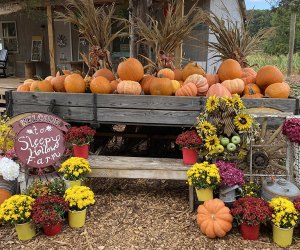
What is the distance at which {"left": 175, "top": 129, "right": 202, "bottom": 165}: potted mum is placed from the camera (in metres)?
3.26

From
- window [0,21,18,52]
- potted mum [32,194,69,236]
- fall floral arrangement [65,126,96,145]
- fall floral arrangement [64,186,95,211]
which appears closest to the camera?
potted mum [32,194,69,236]

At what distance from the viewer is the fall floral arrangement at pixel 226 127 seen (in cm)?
309

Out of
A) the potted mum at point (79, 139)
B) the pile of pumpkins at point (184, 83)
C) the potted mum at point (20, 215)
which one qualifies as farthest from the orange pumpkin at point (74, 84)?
the potted mum at point (20, 215)

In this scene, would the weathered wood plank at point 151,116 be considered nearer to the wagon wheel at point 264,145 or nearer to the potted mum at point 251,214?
the wagon wheel at point 264,145

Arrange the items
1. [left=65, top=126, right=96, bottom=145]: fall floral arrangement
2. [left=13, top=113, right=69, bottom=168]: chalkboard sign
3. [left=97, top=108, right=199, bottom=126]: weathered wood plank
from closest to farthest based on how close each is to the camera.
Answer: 1. [left=13, top=113, right=69, bottom=168]: chalkboard sign
2. [left=65, top=126, right=96, bottom=145]: fall floral arrangement
3. [left=97, top=108, right=199, bottom=126]: weathered wood plank

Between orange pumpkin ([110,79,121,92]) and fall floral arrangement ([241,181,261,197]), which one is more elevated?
orange pumpkin ([110,79,121,92])

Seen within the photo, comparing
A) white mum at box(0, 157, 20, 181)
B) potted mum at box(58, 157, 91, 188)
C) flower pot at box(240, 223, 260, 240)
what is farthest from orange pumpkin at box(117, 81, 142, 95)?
flower pot at box(240, 223, 260, 240)

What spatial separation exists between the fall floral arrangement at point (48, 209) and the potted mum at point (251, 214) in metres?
1.45

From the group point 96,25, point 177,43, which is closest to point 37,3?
point 96,25

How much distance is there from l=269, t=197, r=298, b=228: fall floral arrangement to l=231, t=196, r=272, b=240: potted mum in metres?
0.05

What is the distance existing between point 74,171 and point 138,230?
821 millimetres

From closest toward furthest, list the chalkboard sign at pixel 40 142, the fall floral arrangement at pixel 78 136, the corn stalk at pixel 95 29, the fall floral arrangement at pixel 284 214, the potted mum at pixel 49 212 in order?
the fall floral arrangement at pixel 284 214, the potted mum at pixel 49 212, the chalkboard sign at pixel 40 142, the fall floral arrangement at pixel 78 136, the corn stalk at pixel 95 29

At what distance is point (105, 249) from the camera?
2.68m

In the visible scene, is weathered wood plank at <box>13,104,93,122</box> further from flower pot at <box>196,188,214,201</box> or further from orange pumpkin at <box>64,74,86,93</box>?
flower pot at <box>196,188,214,201</box>
